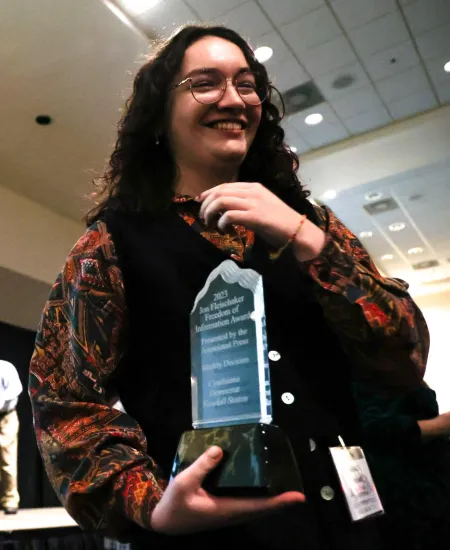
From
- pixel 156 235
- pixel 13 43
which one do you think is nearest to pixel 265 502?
pixel 156 235

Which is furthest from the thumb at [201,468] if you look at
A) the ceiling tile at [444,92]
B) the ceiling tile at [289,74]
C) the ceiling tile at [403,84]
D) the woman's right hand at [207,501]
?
the ceiling tile at [444,92]

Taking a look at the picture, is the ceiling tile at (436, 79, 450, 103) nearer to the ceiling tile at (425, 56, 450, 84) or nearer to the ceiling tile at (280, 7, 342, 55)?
the ceiling tile at (425, 56, 450, 84)

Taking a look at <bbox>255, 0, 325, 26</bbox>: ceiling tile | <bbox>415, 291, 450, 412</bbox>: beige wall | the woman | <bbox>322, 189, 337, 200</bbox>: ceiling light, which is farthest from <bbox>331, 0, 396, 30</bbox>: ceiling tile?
<bbox>415, 291, 450, 412</bbox>: beige wall

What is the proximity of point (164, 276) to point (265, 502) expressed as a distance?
0.32 metres

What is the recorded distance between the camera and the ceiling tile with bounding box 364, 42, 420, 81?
3927 millimetres

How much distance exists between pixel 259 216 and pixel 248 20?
10.9 ft

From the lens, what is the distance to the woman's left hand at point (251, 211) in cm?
58

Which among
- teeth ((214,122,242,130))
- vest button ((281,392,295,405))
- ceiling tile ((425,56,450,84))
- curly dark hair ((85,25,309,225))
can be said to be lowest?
vest button ((281,392,295,405))

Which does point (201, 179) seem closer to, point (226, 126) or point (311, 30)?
point (226, 126)

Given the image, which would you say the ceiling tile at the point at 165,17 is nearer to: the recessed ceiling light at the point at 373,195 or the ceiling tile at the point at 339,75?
the ceiling tile at the point at 339,75

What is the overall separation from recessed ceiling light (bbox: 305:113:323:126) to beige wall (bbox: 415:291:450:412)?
18.5ft

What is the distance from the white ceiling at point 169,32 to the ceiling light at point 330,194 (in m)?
0.51

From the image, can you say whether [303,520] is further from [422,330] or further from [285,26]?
[285,26]

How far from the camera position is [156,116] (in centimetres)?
88
